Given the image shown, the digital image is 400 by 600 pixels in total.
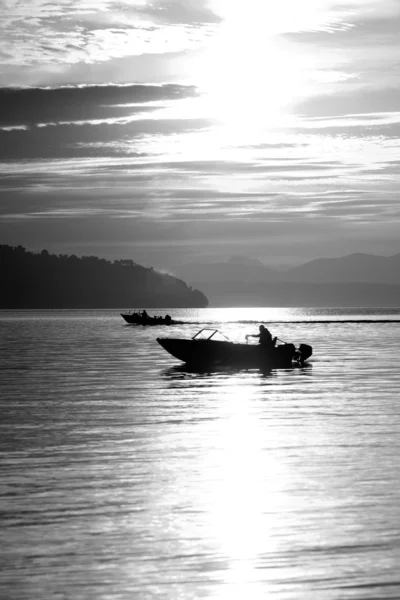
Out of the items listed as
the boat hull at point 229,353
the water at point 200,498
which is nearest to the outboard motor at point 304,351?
the boat hull at point 229,353

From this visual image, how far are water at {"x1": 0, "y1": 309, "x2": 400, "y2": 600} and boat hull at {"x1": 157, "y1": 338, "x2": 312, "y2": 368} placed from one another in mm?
18326

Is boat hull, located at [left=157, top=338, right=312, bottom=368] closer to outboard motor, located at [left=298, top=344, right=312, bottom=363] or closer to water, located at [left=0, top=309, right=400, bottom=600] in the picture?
outboard motor, located at [left=298, top=344, right=312, bottom=363]

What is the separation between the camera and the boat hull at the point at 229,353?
214 ft

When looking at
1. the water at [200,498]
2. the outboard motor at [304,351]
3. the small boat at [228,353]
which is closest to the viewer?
the water at [200,498]

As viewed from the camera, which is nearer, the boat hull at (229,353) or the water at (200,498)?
the water at (200,498)

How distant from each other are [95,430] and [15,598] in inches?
793

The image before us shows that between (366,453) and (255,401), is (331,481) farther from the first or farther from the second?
(255,401)

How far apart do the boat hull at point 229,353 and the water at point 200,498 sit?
18.3 meters

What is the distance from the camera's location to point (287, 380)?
59.8 m

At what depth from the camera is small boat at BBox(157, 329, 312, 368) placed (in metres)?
65.1

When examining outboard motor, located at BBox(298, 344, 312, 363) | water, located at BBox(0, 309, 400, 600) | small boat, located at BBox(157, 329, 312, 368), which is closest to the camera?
water, located at BBox(0, 309, 400, 600)

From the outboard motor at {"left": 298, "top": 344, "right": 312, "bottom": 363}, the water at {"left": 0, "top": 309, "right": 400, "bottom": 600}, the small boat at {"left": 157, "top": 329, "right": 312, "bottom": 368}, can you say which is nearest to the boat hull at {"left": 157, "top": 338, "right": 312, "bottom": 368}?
the small boat at {"left": 157, "top": 329, "right": 312, "bottom": 368}

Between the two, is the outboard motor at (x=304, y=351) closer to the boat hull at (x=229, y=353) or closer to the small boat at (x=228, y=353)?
the small boat at (x=228, y=353)

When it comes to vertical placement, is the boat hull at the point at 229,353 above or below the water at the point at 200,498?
above
